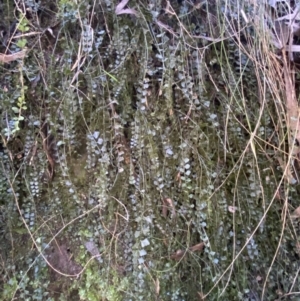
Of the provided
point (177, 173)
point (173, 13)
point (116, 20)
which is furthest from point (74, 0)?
point (177, 173)

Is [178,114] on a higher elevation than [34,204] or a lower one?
higher

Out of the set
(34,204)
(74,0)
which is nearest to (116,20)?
(74,0)

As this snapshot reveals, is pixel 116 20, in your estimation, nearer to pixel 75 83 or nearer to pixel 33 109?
pixel 75 83

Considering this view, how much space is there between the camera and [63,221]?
1102 millimetres

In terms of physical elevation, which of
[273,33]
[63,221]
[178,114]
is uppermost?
[273,33]

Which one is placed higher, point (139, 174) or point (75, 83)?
point (75, 83)

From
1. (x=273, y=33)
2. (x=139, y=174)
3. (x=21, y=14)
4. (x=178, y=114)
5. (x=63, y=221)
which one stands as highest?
(x=21, y=14)

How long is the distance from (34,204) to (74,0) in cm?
55

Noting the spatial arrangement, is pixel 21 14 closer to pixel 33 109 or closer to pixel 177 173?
pixel 33 109

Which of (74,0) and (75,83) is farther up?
(74,0)

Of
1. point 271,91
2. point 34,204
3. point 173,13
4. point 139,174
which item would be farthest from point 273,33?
point 34,204

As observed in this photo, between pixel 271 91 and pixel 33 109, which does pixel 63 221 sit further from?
pixel 271 91

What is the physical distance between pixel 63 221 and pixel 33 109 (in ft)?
1.05

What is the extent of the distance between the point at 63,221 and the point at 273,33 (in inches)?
31.2
